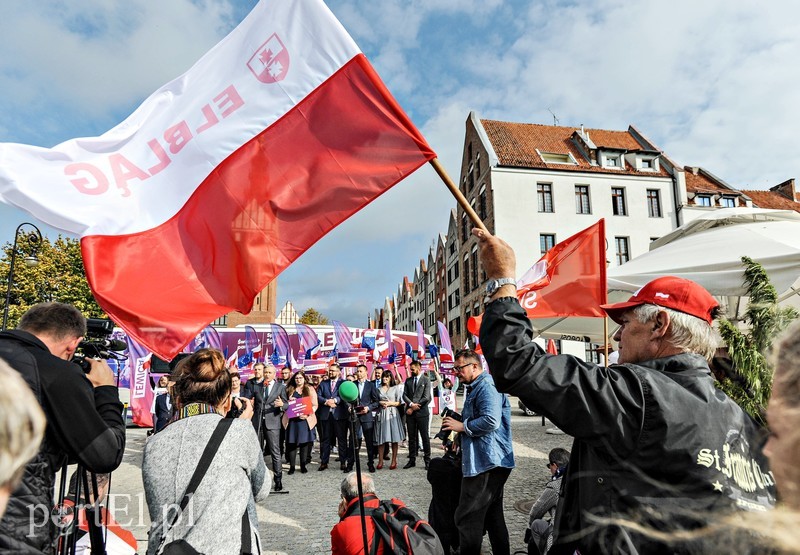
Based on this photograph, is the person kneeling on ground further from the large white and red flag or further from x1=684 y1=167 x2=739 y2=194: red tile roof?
x1=684 y1=167 x2=739 y2=194: red tile roof

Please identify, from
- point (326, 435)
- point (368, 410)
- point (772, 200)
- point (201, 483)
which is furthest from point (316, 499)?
point (772, 200)

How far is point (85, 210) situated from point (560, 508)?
10.1ft

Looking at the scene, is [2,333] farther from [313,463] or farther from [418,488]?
[313,463]

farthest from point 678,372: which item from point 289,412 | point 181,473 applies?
point 289,412

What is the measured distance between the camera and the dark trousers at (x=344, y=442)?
9734 millimetres

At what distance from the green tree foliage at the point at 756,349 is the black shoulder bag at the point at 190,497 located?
3123mm

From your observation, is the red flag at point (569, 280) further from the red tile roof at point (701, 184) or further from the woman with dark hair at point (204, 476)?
the red tile roof at point (701, 184)

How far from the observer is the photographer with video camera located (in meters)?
1.97

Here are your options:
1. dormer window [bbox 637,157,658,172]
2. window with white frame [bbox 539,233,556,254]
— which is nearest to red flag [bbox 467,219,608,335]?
window with white frame [bbox 539,233,556,254]

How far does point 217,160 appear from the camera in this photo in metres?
3.38

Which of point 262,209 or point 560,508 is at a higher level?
point 262,209

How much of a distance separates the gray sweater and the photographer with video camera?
0.74ft

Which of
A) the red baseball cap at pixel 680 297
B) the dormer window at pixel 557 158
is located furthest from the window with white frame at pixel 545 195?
the red baseball cap at pixel 680 297

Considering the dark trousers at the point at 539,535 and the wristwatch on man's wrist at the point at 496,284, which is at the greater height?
the wristwatch on man's wrist at the point at 496,284
